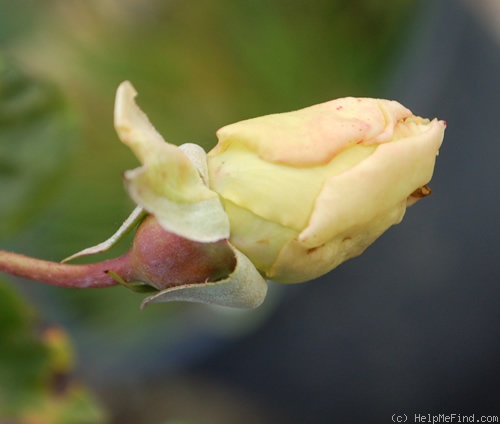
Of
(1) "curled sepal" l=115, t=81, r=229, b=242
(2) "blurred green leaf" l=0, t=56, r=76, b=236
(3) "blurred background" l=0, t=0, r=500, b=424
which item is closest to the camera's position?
(1) "curled sepal" l=115, t=81, r=229, b=242

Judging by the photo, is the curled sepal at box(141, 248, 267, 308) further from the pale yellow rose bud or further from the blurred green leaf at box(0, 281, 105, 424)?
the blurred green leaf at box(0, 281, 105, 424)

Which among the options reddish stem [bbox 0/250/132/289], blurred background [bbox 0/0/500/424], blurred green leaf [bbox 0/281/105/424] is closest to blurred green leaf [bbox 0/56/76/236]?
blurred green leaf [bbox 0/281/105/424]

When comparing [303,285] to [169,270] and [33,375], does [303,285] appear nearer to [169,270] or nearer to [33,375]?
[33,375]

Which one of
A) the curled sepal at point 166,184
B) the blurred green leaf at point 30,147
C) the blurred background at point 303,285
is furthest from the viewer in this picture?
the blurred background at point 303,285

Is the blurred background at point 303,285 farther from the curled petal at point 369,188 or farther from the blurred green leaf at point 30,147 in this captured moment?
the curled petal at point 369,188

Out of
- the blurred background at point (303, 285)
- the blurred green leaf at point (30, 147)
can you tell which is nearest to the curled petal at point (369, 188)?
the blurred green leaf at point (30, 147)

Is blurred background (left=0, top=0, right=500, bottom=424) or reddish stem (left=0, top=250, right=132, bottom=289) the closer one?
reddish stem (left=0, top=250, right=132, bottom=289)

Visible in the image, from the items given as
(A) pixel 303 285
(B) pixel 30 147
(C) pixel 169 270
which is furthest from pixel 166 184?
(A) pixel 303 285
